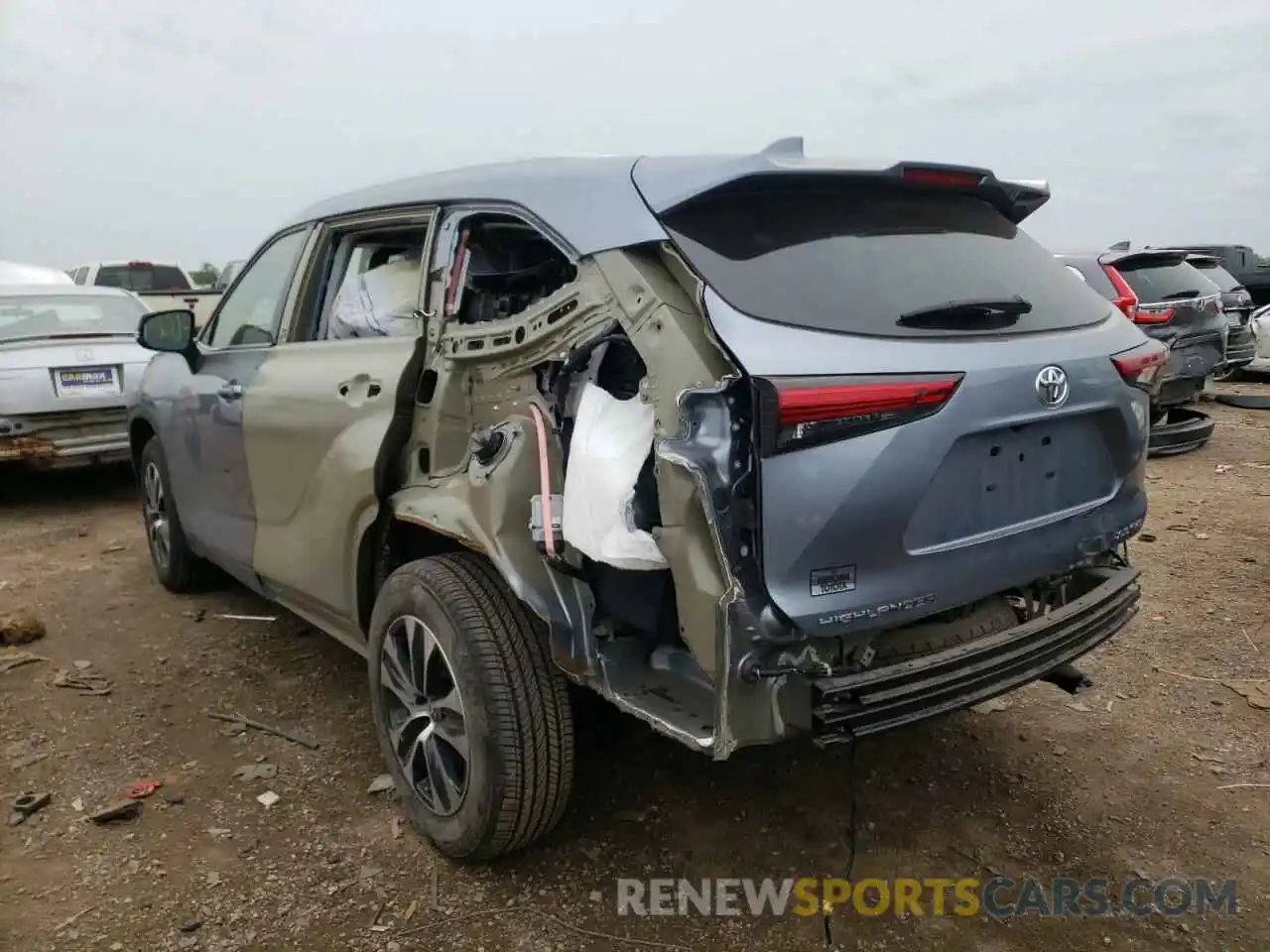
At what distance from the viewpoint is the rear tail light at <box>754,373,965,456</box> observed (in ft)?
6.72

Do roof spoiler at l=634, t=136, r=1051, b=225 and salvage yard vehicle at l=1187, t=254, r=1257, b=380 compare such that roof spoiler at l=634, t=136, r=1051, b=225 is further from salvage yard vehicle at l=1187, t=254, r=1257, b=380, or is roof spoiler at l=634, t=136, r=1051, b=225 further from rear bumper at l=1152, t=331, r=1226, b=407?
salvage yard vehicle at l=1187, t=254, r=1257, b=380

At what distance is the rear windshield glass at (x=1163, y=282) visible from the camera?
27.1 ft

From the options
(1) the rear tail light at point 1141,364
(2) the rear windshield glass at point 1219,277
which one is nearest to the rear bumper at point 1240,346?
(2) the rear windshield glass at point 1219,277

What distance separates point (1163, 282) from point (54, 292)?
895 cm

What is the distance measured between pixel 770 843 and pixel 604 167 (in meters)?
1.92

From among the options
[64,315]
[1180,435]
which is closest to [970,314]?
[1180,435]

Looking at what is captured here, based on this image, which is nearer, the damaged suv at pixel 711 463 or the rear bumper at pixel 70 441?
the damaged suv at pixel 711 463

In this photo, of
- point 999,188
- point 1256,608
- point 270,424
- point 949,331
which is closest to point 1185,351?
point 1256,608

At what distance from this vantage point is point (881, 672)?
87.4 inches

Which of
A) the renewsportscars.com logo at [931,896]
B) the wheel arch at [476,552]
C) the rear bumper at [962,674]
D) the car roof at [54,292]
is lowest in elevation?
the renewsportscars.com logo at [931,896]

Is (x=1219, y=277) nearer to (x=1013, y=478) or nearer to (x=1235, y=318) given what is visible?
(x=1235, y=318)

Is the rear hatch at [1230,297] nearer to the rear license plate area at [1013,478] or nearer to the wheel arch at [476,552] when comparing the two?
the rear license plate area at [1013,478]

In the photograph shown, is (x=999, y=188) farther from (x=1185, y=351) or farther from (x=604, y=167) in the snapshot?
(x=1185, y=351)

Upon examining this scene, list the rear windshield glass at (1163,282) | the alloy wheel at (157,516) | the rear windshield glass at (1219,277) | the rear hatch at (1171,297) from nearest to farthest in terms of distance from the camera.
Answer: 1. the alloy wheel at (157,516)
2. the rear hatch at (1171,297)
3. the rear windshield glass at (1163,282)
4. the rear windshield glass at (1219,277)
